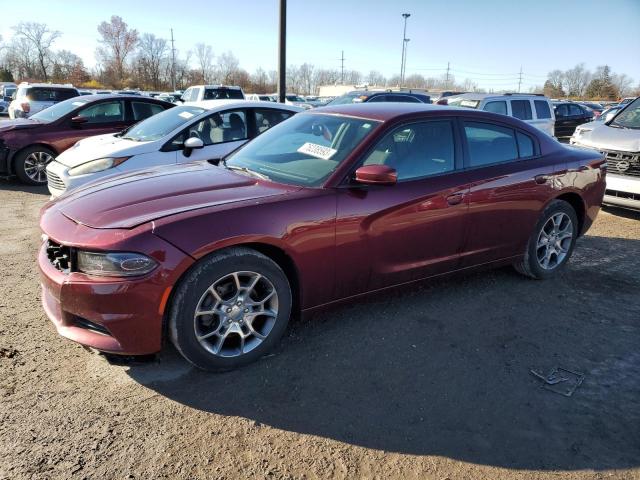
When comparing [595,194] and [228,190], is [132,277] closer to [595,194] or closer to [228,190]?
[228,190]

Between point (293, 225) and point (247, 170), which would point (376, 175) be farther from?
point (247, 170)

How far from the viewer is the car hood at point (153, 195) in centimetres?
288

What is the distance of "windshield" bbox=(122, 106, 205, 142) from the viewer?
22.0 ft

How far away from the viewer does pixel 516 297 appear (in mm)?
4301

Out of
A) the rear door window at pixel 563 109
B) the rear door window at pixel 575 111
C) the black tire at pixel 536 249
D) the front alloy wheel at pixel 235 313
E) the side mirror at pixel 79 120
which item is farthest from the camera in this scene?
the rear door window at pixel 575 111

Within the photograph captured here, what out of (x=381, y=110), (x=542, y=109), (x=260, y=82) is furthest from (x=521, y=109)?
(x=260, y=82)

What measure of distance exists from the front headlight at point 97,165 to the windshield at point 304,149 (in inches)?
108

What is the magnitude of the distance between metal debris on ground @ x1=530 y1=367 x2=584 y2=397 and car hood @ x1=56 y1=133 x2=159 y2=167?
207 inches

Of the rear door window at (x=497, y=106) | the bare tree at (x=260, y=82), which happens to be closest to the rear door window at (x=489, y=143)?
the rear door window at (x=497, y=106)

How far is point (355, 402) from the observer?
9.11ft

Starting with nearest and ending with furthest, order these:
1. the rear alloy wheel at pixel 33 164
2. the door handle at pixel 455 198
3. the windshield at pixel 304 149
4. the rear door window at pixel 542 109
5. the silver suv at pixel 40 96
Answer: the windshield at pixel 304 149, the door handle at pixel 455 198, the rear alloy wheel at pixel 33 164, the rear door window at pixel 542 109, the silver suv at pixel 40 96

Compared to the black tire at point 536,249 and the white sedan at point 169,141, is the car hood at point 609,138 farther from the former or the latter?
the white sedan at point 169,141

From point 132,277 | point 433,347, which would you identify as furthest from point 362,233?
point 132,277

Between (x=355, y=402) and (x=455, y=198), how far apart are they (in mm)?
1831
